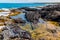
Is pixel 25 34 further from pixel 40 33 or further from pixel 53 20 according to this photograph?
pixel 53 20

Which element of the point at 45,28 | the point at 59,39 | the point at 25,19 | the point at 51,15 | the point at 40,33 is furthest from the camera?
the point at 51,15

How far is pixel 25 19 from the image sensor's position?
2564 centimetres

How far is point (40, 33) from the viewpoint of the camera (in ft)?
A: 57.2

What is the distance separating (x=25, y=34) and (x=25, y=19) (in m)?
12.2

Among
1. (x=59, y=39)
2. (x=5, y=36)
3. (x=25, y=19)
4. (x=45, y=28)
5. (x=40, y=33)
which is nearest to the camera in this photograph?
(x=5, y=36)

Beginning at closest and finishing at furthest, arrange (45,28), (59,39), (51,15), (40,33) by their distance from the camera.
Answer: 1. (59,39)
2. (40,33)
3. (45,28)
4. (51,15)

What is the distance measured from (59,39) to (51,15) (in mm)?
12206

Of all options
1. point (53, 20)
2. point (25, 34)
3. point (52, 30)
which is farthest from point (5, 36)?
point (53, 20)

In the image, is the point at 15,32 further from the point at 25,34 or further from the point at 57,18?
the point at 57,18

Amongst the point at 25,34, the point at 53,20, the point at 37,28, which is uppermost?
the point at 25,34

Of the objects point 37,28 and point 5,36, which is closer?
point 5,36

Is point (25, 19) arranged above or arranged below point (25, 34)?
below

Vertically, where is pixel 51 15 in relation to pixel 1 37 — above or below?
below

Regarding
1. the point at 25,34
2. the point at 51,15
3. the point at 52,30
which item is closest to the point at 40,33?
the point at 52,30
